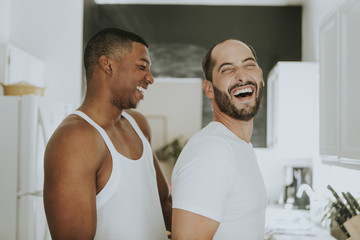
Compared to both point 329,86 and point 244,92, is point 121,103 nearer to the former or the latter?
point 244,92

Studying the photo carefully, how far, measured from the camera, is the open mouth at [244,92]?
1.30 meters

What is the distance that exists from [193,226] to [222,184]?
0.44 feet

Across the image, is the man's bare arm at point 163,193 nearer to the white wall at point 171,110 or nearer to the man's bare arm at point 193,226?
the man's bare arm at point 193,226

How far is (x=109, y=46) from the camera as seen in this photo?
1.66 m

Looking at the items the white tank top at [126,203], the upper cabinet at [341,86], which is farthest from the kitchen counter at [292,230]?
the white tank top at [126,203]

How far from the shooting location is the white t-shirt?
110cm

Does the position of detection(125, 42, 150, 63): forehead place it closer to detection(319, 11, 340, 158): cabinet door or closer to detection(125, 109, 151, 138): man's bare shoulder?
detection(125, 109, 151, 138): man's bare shoulder

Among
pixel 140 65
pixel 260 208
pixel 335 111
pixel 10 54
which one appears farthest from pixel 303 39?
pixel 260 208

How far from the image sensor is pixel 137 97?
5.44ft

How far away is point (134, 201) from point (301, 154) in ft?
8.38

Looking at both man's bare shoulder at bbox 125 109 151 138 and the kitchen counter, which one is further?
the kitchen counter

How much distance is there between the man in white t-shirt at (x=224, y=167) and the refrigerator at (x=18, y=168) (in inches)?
61.0

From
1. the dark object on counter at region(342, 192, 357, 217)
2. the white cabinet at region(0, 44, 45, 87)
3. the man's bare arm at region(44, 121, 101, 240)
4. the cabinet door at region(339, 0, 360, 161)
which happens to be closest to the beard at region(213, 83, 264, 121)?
the man's bare arm at region(44, 121, 101, 240)

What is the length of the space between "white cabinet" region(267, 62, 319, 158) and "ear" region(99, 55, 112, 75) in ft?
7.91
